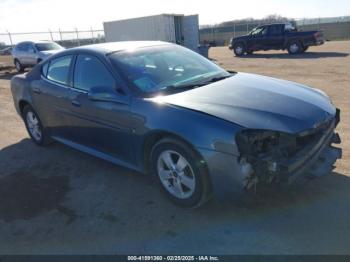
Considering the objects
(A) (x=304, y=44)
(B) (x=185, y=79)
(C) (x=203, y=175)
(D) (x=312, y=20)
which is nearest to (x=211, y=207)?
(C) (x=203, y=175)

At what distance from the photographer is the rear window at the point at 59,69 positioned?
15.0ft

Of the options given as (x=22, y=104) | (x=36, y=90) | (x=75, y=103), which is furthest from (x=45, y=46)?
(x=75, y=103)

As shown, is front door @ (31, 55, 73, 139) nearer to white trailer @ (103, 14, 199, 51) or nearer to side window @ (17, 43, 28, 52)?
side window @ (17, 43, 28, 52)

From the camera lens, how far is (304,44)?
1883cm

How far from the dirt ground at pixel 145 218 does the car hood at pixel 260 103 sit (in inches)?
29.2

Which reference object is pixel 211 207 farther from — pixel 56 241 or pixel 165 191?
pixel 56 241

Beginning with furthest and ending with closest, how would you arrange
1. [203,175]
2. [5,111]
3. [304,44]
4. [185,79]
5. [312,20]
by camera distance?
[312,20] < [304,44] < [5,111] < [185,79] < [203,175]

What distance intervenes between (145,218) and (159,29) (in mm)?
19934

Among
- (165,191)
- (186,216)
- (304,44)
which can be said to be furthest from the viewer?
(304,44)

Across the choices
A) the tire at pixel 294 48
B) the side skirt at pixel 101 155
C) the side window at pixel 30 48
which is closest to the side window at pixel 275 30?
the tire at pixel 294 48

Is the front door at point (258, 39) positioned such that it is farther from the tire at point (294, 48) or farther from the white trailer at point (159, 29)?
the white trailer at point (159, 29)

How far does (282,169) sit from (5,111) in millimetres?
7799

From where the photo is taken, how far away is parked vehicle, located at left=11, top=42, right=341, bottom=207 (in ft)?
9.61

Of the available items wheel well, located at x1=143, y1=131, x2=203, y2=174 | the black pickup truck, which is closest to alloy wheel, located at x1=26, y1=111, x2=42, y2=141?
wheel well, located at x1=143, y1=131, x2=203, y2=174
